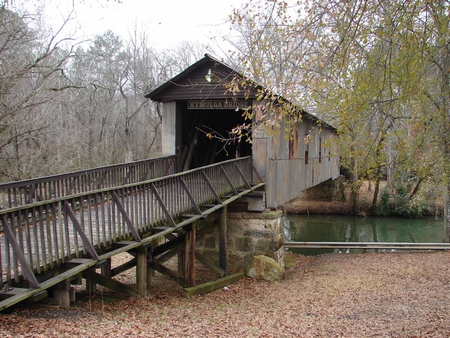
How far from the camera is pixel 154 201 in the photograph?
825 centimetres

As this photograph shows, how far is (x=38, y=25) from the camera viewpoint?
13.5 meters

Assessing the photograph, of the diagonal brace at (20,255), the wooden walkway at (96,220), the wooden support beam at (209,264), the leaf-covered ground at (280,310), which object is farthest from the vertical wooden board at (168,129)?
the diagonal brace at (20,255)

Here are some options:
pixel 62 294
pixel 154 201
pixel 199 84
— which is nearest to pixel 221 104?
pixel 199 84

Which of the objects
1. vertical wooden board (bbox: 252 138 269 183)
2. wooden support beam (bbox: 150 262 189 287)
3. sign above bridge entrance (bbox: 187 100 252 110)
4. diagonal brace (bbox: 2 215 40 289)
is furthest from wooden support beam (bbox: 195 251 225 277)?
diagonal brace (bbox: 2 215 40 289)

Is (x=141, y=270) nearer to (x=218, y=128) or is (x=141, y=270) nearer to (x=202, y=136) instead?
(x=202, y=136)

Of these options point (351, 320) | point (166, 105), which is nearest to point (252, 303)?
point (351, 320)

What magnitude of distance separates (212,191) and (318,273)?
16.7 ft

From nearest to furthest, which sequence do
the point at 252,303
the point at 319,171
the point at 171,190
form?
the point at 171,190, the point at 252,303, the point at 319,171

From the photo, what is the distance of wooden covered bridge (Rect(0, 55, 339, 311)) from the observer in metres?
5.41

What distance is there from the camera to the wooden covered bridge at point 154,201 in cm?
541

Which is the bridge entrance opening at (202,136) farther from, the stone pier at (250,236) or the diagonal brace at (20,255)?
the diagonal brace at (20,255)

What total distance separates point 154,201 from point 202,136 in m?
7.33

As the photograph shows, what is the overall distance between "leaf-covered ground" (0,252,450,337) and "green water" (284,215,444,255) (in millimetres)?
9734

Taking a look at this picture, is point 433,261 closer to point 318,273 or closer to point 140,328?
point 318,273
